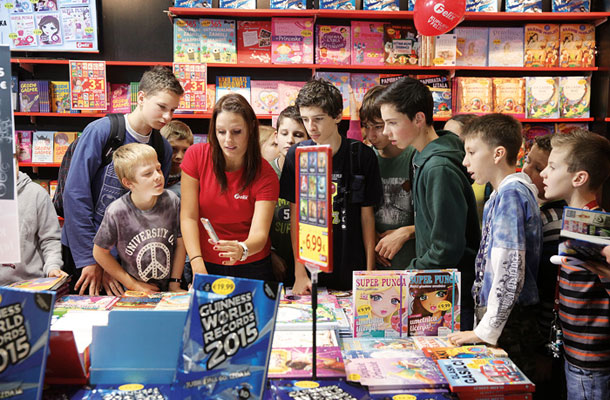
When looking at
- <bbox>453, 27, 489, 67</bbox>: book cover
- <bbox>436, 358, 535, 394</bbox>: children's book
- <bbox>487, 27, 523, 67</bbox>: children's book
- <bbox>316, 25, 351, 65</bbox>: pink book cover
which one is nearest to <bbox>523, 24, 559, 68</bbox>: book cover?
<bbox>487, 27, 523, 67</bbox>: children's book

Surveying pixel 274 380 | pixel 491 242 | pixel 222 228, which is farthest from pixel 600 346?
pixel 222 228

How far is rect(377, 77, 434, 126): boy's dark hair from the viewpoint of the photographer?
2.00 metres

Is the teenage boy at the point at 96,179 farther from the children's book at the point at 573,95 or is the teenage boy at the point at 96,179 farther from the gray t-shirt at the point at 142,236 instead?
the children's book at the point at 573,95

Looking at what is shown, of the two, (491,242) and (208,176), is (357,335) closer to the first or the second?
(491,242)

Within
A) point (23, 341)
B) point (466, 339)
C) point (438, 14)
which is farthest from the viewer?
point (438, 14)

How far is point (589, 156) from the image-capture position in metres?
1.70

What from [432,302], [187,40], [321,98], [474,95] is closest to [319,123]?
[321,98]

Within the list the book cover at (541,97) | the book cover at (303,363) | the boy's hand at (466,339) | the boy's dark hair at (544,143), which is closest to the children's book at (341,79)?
the book cover at (541,97)

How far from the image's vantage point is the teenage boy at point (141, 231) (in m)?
2.05

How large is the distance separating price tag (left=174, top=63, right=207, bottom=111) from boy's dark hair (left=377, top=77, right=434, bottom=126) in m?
2.91

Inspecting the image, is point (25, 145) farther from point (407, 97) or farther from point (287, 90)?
point (407, 97)

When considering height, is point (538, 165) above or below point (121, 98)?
below

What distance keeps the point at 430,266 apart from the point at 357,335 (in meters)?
0.44

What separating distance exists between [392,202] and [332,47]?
9.47 ft
